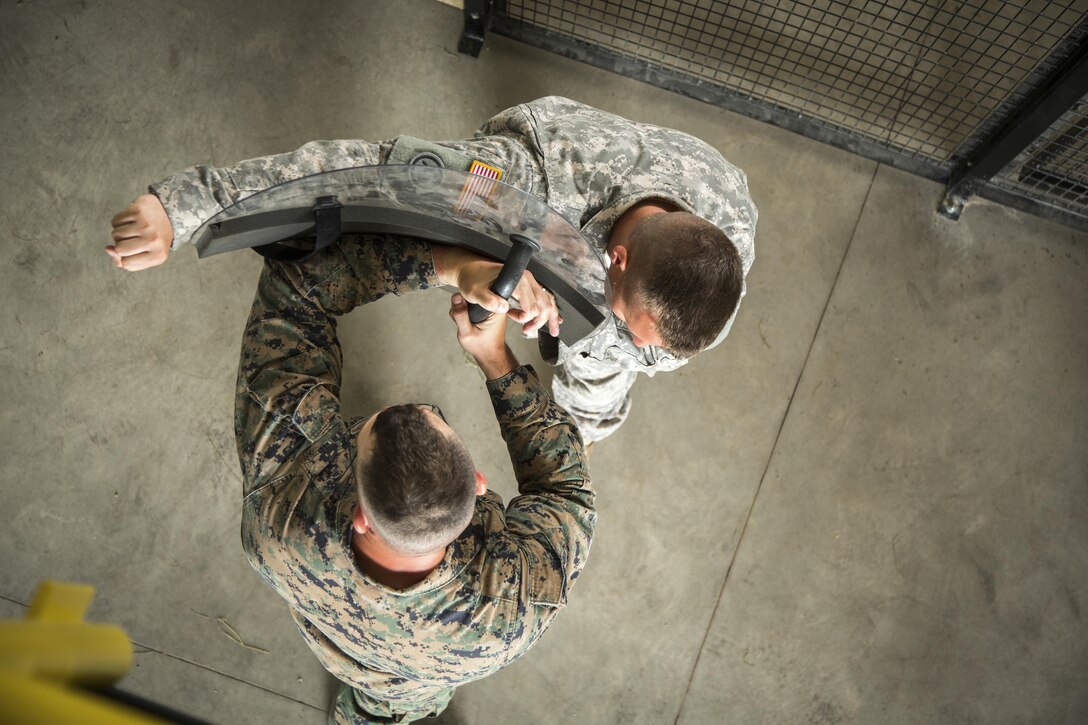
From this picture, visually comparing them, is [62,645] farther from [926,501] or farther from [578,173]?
[926,501]

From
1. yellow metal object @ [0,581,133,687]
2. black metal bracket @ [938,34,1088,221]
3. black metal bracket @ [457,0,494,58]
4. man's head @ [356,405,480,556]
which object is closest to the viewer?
yellow metal object @ [0,581,133,687]

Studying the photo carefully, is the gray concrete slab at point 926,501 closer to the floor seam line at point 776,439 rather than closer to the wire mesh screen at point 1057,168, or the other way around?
the floor seam line at point 776,439

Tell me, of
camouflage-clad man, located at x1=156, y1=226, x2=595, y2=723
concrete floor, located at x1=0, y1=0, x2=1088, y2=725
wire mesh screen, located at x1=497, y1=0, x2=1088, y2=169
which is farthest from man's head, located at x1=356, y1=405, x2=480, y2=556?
wire mesh screen, located at x1=497, y1=0, x2=1088, y2=169

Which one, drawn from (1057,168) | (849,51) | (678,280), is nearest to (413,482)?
(678,280)

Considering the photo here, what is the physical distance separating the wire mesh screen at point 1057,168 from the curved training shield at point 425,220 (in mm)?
2355

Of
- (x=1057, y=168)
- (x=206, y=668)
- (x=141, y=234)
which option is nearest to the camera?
(x=141, y=234)

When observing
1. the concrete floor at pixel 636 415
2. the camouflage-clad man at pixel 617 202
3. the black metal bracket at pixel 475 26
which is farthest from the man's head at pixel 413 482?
the black metal bracket at pixel 475 26

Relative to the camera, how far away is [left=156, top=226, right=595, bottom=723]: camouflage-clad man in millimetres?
2236

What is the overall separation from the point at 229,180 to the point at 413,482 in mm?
1116

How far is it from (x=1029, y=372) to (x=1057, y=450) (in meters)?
0.39

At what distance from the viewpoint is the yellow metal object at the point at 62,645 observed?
80cm

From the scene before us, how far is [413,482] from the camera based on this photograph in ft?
7.12

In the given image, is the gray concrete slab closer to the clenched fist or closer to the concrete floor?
the concrete floor

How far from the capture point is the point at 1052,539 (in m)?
3.73
